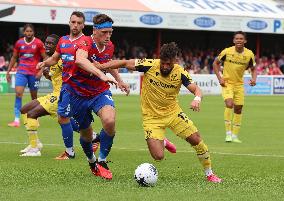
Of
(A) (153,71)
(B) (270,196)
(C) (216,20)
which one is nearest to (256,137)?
(A) (153,71)

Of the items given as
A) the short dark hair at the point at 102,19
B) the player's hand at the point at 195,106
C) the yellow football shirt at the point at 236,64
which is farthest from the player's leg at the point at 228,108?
the player's hand at the point at 195,106

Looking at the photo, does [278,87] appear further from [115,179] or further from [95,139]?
[115,179]

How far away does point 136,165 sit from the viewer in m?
12.4

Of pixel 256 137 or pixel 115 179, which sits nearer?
pixel 115 179

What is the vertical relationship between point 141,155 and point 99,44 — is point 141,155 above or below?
below

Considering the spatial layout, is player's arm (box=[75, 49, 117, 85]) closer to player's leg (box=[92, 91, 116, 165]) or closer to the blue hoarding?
player's leg (box=[92, 91, 116, 165])

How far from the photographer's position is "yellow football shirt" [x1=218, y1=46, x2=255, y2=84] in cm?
1733

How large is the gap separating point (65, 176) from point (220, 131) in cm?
921

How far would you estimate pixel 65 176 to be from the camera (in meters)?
10.8

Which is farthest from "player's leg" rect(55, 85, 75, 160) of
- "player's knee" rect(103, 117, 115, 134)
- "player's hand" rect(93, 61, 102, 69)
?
"player's hand" rect(93, 61, 102, 69)

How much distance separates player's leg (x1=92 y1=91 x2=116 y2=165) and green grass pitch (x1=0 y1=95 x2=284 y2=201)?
41 centimetres

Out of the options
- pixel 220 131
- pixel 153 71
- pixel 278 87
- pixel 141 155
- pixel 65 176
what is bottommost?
A: pixel 278 87

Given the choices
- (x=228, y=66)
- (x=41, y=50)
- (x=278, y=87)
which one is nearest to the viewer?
(x=228, y=66)

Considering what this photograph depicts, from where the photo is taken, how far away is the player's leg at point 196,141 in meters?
10.6
